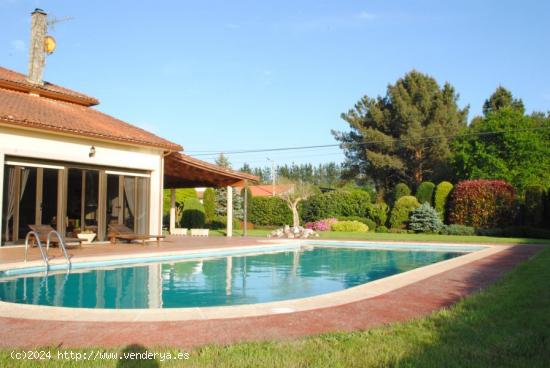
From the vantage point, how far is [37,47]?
19.5 metres

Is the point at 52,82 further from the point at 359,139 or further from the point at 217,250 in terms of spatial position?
the point at 359,139

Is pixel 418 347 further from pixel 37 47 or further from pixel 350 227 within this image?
pixel 350 227

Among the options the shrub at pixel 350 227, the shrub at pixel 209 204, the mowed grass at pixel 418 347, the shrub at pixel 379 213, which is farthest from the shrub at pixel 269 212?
the mowed grass at pixel 418 347

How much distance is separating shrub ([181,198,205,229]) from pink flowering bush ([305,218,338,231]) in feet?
21.2

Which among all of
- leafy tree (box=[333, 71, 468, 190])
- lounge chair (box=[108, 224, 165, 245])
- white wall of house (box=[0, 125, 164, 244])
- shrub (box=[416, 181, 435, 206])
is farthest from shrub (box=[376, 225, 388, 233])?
lounge chair (box=[108, 224, 165, 245])

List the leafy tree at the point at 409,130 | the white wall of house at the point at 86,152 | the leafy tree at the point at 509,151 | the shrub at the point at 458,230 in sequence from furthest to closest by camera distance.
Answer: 1. the leafy tree at the point at 409,130
2. the leafy tree at the point at 509,151
3. the shrub at the point at 458,230
4. the white wall of house at the point at 86,152

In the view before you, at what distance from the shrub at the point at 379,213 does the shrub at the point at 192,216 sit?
404 inches

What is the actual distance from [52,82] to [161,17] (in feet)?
22.0

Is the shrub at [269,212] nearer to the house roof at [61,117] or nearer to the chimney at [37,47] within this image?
the house roof at [61,117]

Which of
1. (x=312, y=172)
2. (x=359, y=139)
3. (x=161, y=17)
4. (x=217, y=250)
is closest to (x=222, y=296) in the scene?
(x=217, y=250)

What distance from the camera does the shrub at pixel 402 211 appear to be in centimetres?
2781

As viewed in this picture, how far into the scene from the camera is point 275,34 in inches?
847

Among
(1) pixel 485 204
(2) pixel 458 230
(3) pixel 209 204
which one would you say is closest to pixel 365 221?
(2) pixel 458 230

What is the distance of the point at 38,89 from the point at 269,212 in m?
17.8
